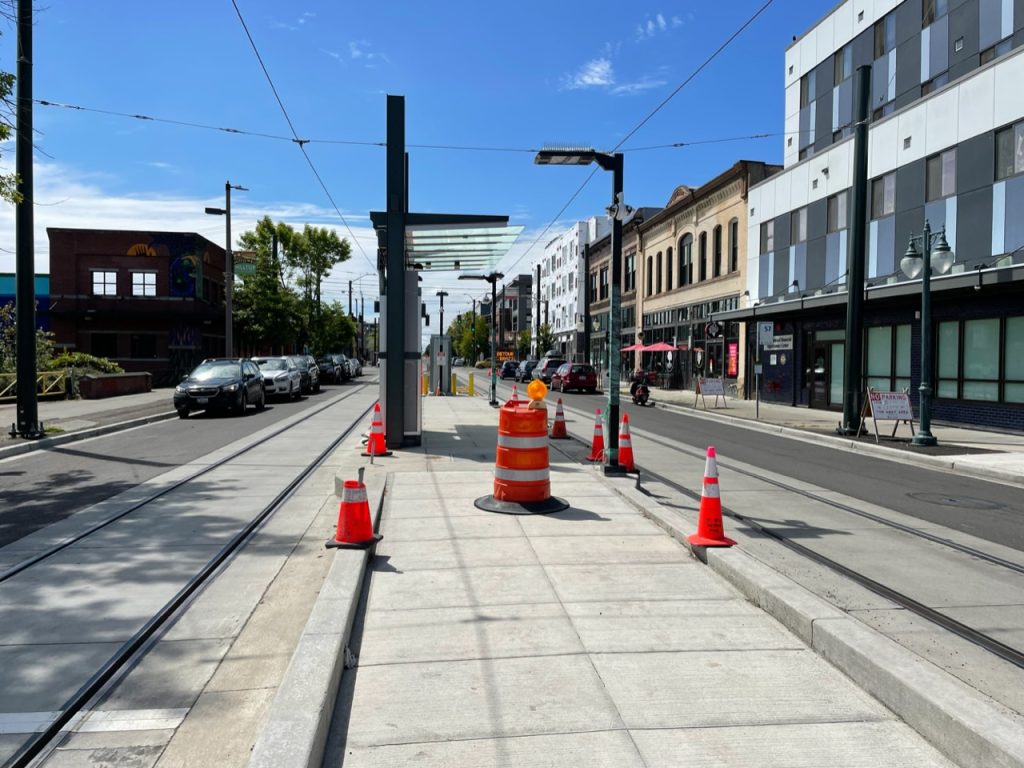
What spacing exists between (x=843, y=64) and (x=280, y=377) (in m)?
21.9

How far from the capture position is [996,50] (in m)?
18.6

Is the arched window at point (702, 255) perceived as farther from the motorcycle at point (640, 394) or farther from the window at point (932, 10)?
the window at point (932, 10)

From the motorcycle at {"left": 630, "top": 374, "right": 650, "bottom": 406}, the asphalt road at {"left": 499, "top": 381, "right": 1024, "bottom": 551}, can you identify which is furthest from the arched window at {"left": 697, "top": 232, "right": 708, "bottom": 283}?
the asphalt road at {"left": 499, "top": 381, "right": 1024, "bottom": 551}

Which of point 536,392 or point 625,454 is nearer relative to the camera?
point 536,392

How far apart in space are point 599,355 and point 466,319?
71.1 m

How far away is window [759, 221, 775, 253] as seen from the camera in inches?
1135

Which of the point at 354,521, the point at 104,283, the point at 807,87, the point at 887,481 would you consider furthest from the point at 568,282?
the point at 354,521

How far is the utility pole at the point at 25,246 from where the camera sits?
14.0m

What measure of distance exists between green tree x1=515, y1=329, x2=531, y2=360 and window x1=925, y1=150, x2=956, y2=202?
6556 centimetres

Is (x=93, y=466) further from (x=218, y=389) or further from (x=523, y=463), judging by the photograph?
(x=218, y=389)

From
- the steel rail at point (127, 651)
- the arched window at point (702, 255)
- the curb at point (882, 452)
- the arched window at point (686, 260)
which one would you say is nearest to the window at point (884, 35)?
the curb at point (882, 452)

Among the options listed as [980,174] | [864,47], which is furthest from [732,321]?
[980,174]

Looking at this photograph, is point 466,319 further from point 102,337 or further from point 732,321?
point 732,321

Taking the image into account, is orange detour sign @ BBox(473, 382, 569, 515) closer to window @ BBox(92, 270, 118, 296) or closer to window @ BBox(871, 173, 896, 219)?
window @ BBox(871, 173, 896, 219)
